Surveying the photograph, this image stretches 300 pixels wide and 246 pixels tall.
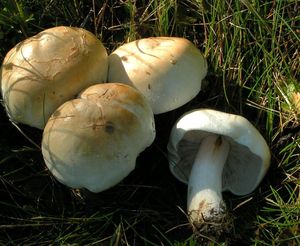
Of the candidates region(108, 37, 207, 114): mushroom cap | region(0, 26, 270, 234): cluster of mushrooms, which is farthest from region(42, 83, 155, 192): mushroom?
region(108, 37, 207, 114): mushroom cap

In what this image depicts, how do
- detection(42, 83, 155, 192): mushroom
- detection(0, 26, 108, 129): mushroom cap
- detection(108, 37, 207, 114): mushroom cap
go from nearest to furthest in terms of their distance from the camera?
detection(42, 83, 155, 192): mushroom < detection(0, 26, 108, 129): mushroom cap < detection(108, 37, 207, 114): mushroom cap

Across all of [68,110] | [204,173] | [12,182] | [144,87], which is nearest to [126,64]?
[144,87]

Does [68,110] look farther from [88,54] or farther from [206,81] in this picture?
[206,81]

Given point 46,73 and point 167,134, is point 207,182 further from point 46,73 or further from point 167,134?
point 46,73

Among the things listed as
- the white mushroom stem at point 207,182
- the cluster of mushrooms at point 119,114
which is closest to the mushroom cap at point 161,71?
the cluster of mushrooms at point 119,114

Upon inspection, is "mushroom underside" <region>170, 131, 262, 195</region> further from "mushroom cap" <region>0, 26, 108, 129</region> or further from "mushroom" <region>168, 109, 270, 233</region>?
"mushroom cap" <region>0, 26, 108, 129</region>

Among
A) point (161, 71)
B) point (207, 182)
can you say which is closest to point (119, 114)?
point (161, 71)
